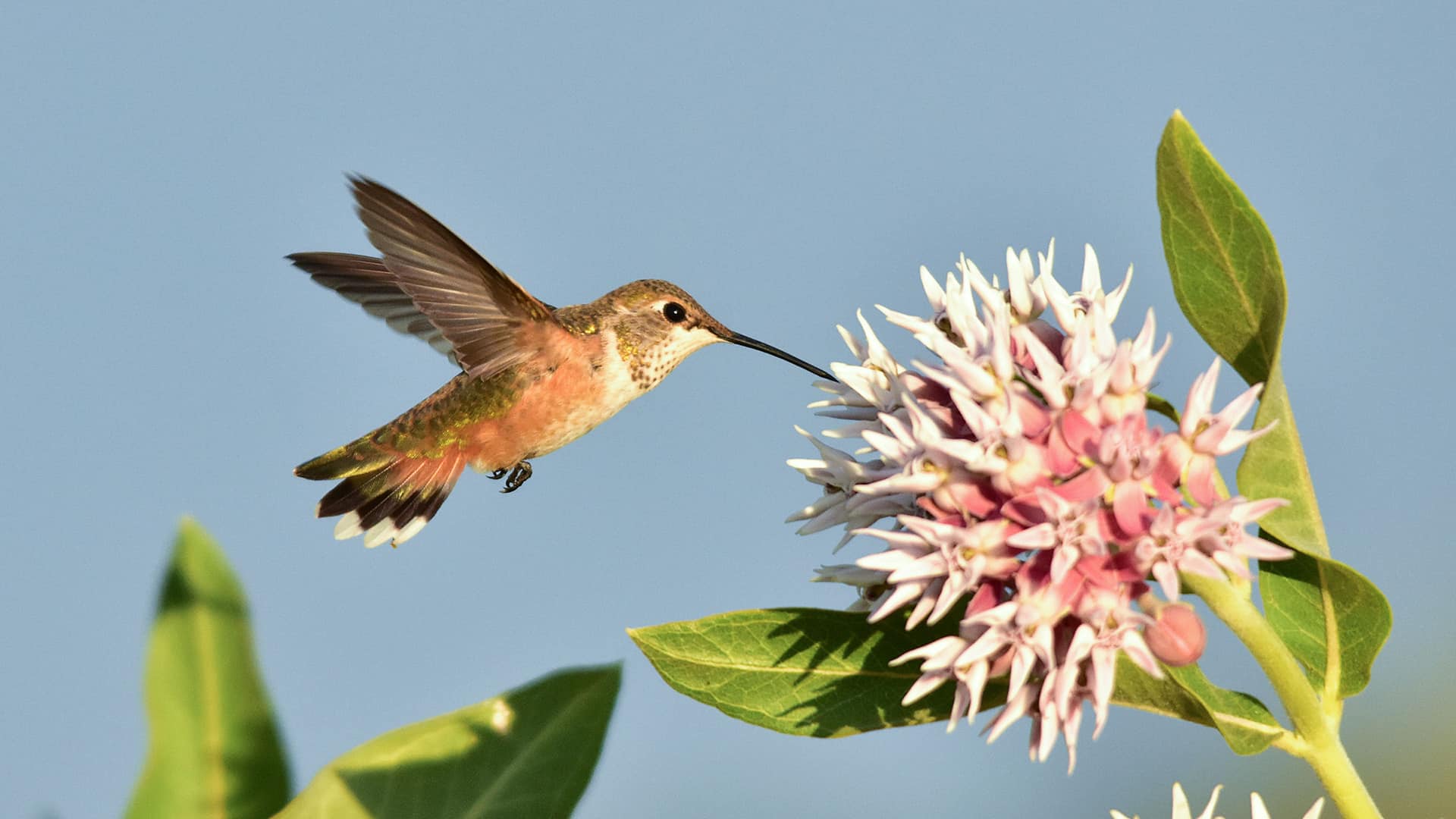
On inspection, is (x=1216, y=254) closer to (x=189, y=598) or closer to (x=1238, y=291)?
(x=1238, y=291)

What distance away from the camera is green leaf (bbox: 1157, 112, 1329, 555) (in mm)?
3064

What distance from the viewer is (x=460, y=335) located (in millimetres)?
5930

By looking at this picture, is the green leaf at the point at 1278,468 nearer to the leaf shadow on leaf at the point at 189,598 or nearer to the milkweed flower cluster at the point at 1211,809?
the milkweed flower cluster at the point at 1211,809

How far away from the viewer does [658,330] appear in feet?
20.6

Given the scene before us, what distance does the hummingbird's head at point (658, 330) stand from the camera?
6.22 meters

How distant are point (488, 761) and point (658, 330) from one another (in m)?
4.23

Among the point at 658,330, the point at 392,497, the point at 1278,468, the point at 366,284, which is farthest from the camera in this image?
the point at 366,284

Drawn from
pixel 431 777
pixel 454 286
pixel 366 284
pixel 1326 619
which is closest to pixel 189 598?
pixel 431 777

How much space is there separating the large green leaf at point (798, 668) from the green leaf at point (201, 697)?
4.65ft

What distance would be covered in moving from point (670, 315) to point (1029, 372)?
3388mm

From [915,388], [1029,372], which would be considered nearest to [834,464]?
[915,388]

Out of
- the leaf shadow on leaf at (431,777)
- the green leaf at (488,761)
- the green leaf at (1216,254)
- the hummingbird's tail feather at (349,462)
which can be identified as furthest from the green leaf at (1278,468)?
the hummingbird's tail feather at (349,462)

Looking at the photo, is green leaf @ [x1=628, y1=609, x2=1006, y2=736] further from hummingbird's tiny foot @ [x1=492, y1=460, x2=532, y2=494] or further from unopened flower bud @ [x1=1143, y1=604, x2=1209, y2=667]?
hummingbird's tiny foot @ [x1=492, y1=460, x2=532, y2=494]

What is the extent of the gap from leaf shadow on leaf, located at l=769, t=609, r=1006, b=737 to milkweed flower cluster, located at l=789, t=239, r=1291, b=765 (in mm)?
258
